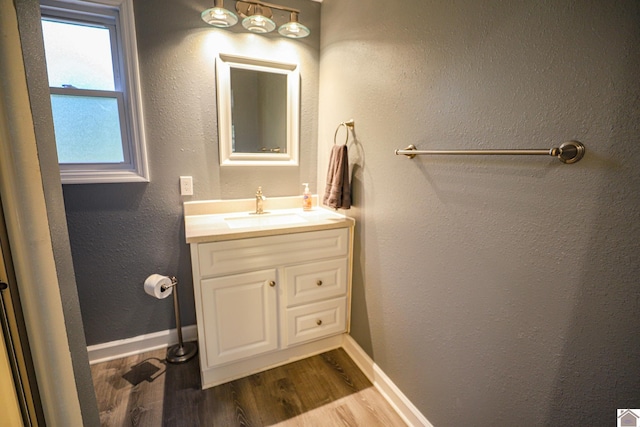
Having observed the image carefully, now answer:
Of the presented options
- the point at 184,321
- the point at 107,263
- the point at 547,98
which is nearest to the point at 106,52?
the point at 107,263

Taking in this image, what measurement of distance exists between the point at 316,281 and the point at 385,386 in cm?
64

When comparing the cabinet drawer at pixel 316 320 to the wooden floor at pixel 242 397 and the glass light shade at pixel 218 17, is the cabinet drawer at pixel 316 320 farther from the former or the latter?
the glass light shade at pixel 218 17

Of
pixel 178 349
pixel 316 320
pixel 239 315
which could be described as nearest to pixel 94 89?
pixel 239 315

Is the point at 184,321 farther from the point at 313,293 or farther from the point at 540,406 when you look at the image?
the point at 540,406

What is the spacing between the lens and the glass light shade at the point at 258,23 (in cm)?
160

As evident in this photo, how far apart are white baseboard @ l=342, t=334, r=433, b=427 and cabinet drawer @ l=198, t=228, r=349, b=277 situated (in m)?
0.60

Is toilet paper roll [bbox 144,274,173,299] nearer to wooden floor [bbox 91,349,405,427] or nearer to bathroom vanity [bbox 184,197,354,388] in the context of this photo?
bathroom vanity [bbox 184,197,354,388]

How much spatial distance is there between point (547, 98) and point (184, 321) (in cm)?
215

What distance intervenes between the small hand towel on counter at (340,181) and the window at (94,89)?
1.06 meters

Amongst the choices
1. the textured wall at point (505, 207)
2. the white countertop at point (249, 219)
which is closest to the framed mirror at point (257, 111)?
the white countertop at point (249, 219)

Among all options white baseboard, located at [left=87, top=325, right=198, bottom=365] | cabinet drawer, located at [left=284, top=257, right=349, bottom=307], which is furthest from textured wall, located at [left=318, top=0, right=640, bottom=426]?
white baseboard, located at [left=87, top=325, right=198, bottom=365]

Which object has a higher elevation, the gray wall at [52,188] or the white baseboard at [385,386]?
the gray wall at [52,188]

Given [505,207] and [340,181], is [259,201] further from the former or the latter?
[505,207]

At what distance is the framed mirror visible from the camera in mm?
1781
